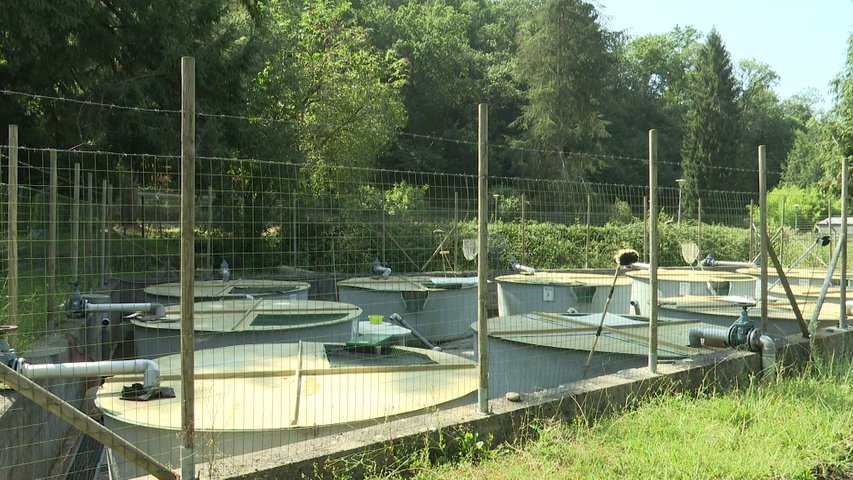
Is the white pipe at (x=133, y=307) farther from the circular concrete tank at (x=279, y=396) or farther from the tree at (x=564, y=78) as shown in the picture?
the tree at (x=564, y=78)

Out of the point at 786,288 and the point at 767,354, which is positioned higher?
the point at 786,288

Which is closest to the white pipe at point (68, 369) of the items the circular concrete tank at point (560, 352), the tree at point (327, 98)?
the circular concrete tank at point (560, 352)

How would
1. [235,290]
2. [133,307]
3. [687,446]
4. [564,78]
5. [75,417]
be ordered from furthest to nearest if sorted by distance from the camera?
[564,78], [235,290], [133,307], [687,446], [75,417]

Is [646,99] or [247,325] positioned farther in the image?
[646,99]

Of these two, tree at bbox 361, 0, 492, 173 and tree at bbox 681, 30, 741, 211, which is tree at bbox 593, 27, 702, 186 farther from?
tree at bbox 361, 0, 492, 173

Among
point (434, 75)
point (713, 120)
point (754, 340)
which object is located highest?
point (434, 75)

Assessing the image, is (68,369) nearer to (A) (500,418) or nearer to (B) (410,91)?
(A) (500,418)

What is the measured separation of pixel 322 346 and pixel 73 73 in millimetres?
14144

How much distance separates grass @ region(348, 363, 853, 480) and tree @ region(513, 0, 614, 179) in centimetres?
4057

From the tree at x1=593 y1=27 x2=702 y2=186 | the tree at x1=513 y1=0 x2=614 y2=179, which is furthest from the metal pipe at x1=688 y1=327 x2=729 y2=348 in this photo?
the tree at x1=593 y1=27 x2=702 y2=186

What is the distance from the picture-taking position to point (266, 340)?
777 centimetres

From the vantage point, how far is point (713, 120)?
2158 inches

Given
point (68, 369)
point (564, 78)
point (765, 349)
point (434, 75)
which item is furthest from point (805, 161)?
point (68, 369)

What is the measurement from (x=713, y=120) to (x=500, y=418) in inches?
2185
